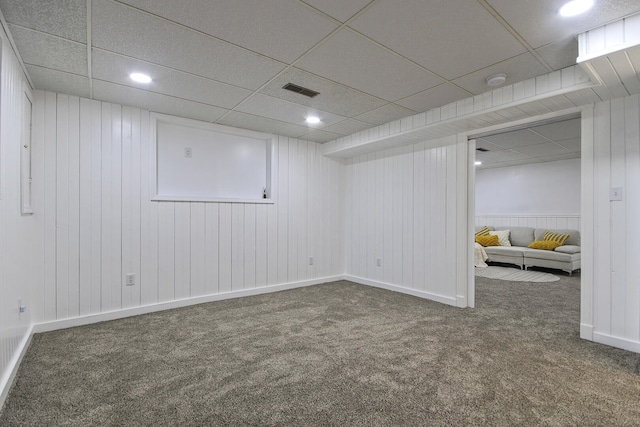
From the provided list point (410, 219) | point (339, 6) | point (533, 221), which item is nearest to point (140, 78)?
point (339, 6)

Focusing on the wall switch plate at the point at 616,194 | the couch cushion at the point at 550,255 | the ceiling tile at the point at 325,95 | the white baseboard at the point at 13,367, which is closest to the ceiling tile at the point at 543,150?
the couch cushion at the point at 550,255

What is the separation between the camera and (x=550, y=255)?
6.03 m

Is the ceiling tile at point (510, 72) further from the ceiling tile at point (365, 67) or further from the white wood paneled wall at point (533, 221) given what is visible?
the white wood paneled wall at point (533, 221)

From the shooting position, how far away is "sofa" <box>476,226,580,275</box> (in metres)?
5.90

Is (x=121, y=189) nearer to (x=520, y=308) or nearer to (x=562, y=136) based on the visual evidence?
(x=520, y=308)

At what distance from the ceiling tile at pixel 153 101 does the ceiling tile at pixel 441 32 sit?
2.15 m

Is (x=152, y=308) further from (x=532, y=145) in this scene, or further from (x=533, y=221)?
(x=533, y=221)

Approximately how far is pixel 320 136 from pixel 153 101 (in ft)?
7.39

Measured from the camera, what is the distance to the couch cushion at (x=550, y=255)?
5.84 m

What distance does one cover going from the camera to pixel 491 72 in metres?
2.66

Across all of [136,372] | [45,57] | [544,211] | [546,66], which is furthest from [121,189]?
[544,211]

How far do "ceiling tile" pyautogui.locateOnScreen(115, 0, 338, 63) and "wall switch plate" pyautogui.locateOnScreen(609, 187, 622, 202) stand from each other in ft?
8.66

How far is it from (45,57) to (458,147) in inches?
159

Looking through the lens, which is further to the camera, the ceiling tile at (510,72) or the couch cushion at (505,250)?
the couch cushion at (505,250)
